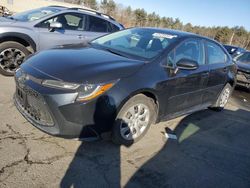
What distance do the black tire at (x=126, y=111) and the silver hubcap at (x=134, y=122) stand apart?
4cm

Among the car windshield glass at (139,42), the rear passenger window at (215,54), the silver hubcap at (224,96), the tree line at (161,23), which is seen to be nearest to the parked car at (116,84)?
the car windshield glass at (139,42)

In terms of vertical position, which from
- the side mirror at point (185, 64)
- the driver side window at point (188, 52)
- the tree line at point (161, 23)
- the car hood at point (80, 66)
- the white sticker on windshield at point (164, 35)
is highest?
the white sticker on windshield at point (164, 35)

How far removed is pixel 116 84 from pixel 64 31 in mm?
3750

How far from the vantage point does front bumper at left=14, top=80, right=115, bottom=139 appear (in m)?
3.00

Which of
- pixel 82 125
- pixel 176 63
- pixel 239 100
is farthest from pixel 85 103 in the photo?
pixel 239 100

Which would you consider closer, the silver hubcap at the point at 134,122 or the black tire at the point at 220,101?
the silver hubcap at the point at 134,122

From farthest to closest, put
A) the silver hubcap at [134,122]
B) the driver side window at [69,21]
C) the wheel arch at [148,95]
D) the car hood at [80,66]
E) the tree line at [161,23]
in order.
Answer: the tree line at [161,23], the driver side window at [69,21], the silver hubcap at [134,122], the wheel arch at [148,95], the car hood at [80,66]

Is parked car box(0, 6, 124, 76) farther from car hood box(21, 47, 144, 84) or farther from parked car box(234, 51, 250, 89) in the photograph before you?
parked car box(234, 51, 250, 89)

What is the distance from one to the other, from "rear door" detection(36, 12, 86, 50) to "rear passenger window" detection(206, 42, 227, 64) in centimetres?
320

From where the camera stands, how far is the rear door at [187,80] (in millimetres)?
4051

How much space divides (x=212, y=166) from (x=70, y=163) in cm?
193

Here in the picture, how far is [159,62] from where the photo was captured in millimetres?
3828

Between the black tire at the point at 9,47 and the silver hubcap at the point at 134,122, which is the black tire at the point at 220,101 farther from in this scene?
the black tire at the point at 9,47

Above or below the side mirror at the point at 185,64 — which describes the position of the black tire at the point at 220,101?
below
